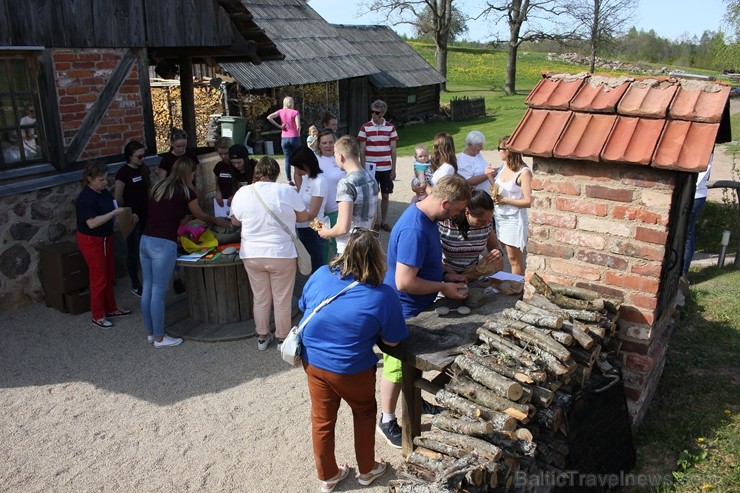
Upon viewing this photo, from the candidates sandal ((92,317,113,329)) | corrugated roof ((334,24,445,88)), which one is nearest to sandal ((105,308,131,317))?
sandal ((92,317,113,329))

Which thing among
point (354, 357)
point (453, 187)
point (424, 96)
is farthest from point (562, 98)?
point (424, 96)

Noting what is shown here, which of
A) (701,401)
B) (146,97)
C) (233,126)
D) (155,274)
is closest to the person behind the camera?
(701,401)

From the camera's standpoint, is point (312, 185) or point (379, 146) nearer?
point (312, 185)

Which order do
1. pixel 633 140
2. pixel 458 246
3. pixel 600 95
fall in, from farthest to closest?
pixel 458 246
pixel 600 95
pixel 633 140

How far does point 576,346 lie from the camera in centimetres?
364

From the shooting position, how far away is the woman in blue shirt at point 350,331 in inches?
143

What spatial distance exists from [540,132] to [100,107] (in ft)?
18.7

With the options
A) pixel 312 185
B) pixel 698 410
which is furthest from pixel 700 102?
pixel 312 185

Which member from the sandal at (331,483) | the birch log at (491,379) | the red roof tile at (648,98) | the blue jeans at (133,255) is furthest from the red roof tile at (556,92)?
the blue jeans at (133,255)

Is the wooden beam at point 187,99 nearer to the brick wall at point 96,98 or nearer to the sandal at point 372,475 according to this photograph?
the brick wall at point 96,98

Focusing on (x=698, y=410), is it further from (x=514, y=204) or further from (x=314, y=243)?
(x=314, y=243)

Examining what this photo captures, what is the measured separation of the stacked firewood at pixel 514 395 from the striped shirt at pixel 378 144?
6.15m

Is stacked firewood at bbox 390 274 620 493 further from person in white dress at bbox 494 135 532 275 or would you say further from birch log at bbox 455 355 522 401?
person in white dress at bbox 494 135 532 275

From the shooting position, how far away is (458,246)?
16.6 ft
